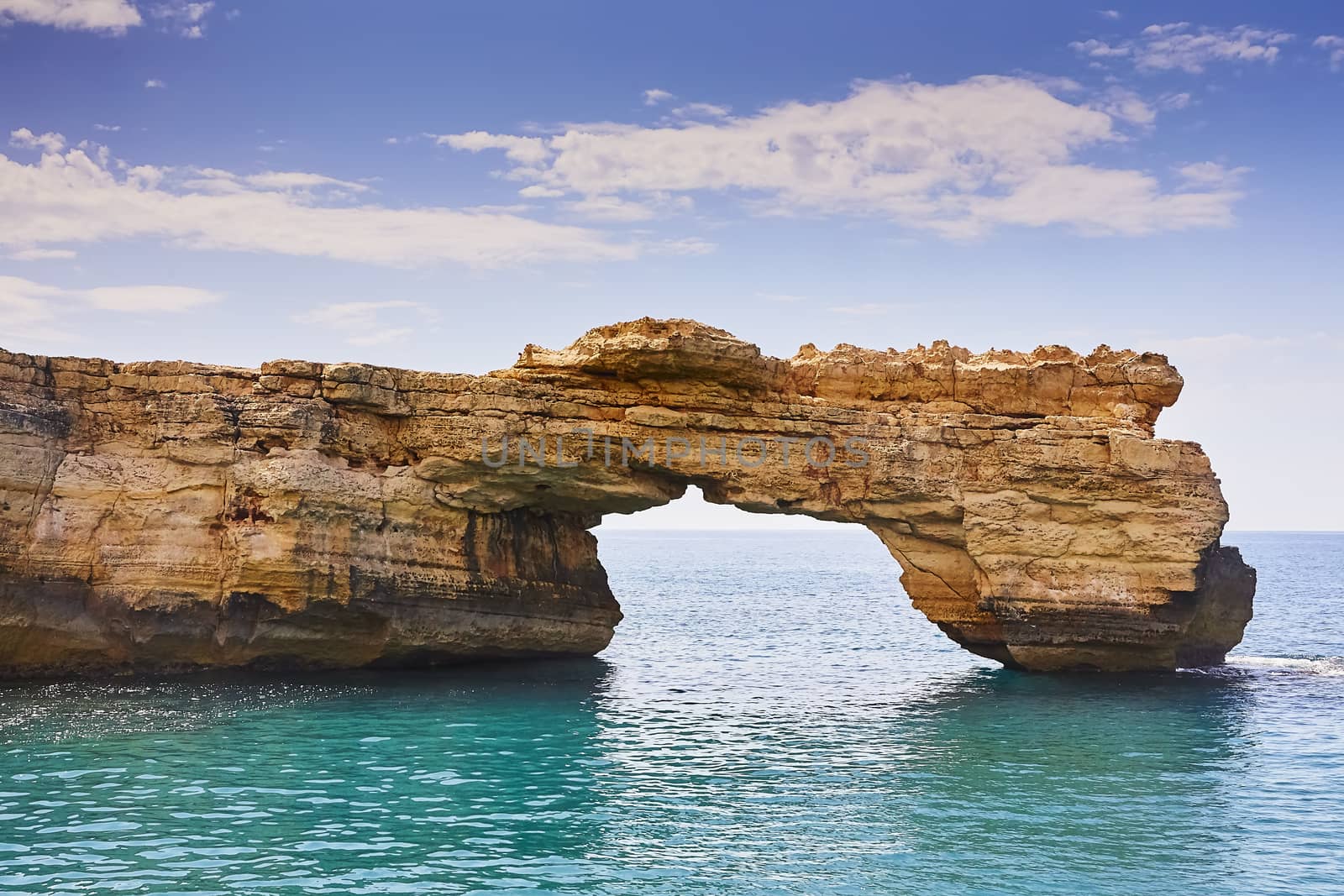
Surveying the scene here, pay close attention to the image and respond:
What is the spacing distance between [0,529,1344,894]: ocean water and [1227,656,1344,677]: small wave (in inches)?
21.8

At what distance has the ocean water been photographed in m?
13.2

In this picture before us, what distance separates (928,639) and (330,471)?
2178cm

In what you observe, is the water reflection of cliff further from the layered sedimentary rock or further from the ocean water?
the layered sedimentary rock

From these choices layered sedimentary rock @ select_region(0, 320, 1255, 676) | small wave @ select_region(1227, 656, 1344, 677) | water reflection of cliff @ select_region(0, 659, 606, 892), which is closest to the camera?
water reflection of cliff @ select_region(0, 659, 606, 892)

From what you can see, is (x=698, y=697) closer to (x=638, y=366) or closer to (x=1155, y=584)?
(x=638, y=366)

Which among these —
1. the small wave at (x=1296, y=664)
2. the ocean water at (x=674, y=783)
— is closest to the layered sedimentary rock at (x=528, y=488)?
the ocean water at (x=674, y=783)

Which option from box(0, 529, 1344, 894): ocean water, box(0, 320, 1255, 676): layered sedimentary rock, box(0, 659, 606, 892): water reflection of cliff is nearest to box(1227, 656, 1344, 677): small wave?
box(0, 529, 1344, 894): ocean water

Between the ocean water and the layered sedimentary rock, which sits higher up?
the layered sedimentary rock

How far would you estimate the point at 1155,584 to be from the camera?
24.3 meters

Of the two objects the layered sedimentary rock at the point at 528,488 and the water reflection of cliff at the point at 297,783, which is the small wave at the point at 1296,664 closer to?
the layered sedimentary rock at the point at 528,488

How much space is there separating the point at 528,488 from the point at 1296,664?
20493 mm

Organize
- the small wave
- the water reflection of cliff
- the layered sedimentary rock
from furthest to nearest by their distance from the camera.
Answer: the small wave, the layered sedimentary rock, the water reflection of cliff

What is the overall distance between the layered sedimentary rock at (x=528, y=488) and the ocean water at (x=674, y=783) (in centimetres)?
128

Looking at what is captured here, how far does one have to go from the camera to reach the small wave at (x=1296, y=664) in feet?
92.9
